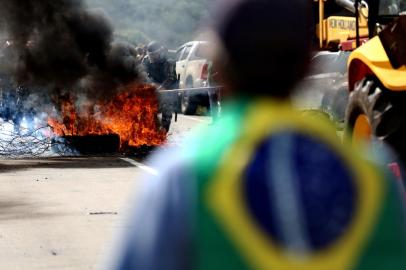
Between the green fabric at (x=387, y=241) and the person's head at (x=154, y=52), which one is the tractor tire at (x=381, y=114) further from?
the person's head at (x=154, y=52)

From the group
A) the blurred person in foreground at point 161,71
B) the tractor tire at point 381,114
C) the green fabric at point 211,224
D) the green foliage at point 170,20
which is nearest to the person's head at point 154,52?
the blurred person in foreground at point 161,71

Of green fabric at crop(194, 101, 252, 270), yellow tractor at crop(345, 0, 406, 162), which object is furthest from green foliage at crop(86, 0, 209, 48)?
green fabric at crop(194, 101, 252, 270)

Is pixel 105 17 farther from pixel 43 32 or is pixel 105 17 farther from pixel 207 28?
pixel 207 28

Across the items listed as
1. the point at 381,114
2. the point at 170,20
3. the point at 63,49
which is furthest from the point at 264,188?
the point at 170,20

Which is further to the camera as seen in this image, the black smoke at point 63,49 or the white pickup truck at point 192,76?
the white pickup truck at point 192,76

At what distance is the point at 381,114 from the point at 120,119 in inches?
486

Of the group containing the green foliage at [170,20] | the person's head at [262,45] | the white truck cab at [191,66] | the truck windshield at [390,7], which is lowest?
the white truck cab at [191,66]

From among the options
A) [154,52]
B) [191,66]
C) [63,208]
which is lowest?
[63,208]

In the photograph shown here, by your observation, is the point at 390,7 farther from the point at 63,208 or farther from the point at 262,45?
the point at 262,45

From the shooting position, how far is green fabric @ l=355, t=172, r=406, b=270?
83.8 inches

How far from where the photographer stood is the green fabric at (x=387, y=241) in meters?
2.13

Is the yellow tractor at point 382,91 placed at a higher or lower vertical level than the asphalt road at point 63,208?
higher

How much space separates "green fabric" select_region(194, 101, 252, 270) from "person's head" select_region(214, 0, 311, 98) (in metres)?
0.13

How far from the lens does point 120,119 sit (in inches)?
781
